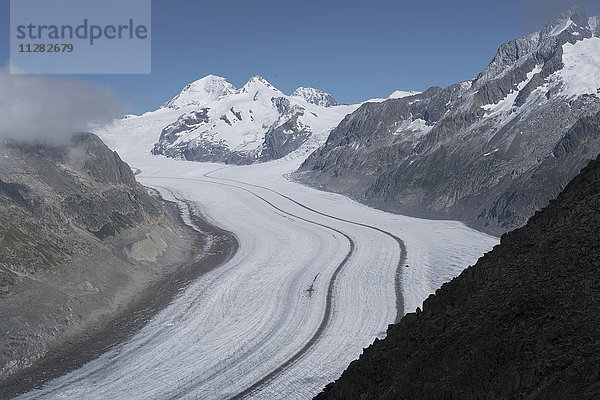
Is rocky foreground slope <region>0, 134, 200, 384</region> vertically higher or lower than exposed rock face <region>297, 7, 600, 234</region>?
lower

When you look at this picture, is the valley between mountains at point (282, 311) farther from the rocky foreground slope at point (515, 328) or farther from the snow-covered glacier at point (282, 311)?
the rocky foreground slope at point (515, 328)

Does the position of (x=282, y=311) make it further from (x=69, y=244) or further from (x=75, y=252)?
(x=69, y=244)

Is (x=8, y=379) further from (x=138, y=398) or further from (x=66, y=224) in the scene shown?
(x=66, y=224)

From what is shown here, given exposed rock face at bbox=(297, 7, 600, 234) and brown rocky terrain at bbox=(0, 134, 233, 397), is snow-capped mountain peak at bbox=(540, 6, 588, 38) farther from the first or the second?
brown rocky terrain at bbox=(0, 134, 233, 397)

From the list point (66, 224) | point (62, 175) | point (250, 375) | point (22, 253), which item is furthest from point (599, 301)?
point (62, 175)

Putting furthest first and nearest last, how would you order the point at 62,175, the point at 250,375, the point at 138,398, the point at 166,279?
the point at 62,175
the point at 166,279
the point at 250,375
the point at 138,398

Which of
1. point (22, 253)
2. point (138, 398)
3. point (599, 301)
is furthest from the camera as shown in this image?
point (22, 253)

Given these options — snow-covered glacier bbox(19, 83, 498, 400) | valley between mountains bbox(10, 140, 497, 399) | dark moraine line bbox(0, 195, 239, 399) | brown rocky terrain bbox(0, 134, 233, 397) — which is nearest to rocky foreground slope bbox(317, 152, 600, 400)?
snow-covered glacier bbox(19, 83, 498, 400)

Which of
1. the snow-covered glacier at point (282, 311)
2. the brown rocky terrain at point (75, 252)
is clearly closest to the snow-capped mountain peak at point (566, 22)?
the snow-covered glacier at point (282, 311)
